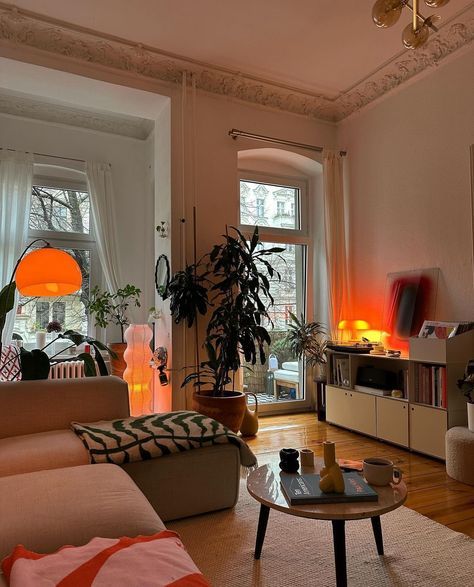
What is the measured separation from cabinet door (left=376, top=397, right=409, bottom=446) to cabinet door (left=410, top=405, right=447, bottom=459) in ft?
0.24

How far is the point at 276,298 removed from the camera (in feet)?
17.6

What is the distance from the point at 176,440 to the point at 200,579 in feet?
A: 4.52

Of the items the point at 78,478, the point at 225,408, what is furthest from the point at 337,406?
the point at 78,478

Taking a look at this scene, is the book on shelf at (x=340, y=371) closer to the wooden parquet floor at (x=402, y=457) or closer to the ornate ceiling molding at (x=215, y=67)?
the wooden parquet floor at (x=402, y=457)

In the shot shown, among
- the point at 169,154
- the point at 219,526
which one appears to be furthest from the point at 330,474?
the point at 169,154

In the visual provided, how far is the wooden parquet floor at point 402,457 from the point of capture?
2.59 metres

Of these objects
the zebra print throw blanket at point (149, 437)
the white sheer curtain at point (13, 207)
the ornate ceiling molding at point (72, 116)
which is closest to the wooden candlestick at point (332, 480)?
the zebra print throw blanket at point (149, 437)

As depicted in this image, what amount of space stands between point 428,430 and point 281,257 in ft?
8.56

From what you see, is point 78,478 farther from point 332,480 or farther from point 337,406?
point 337,406

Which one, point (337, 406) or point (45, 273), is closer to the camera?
point (45, 273)

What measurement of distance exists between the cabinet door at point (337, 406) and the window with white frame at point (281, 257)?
0.72 metres

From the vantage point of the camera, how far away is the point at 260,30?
377 centimetres

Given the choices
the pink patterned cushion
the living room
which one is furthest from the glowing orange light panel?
the pink patterned cushion

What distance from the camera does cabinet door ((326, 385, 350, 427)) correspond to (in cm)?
444
